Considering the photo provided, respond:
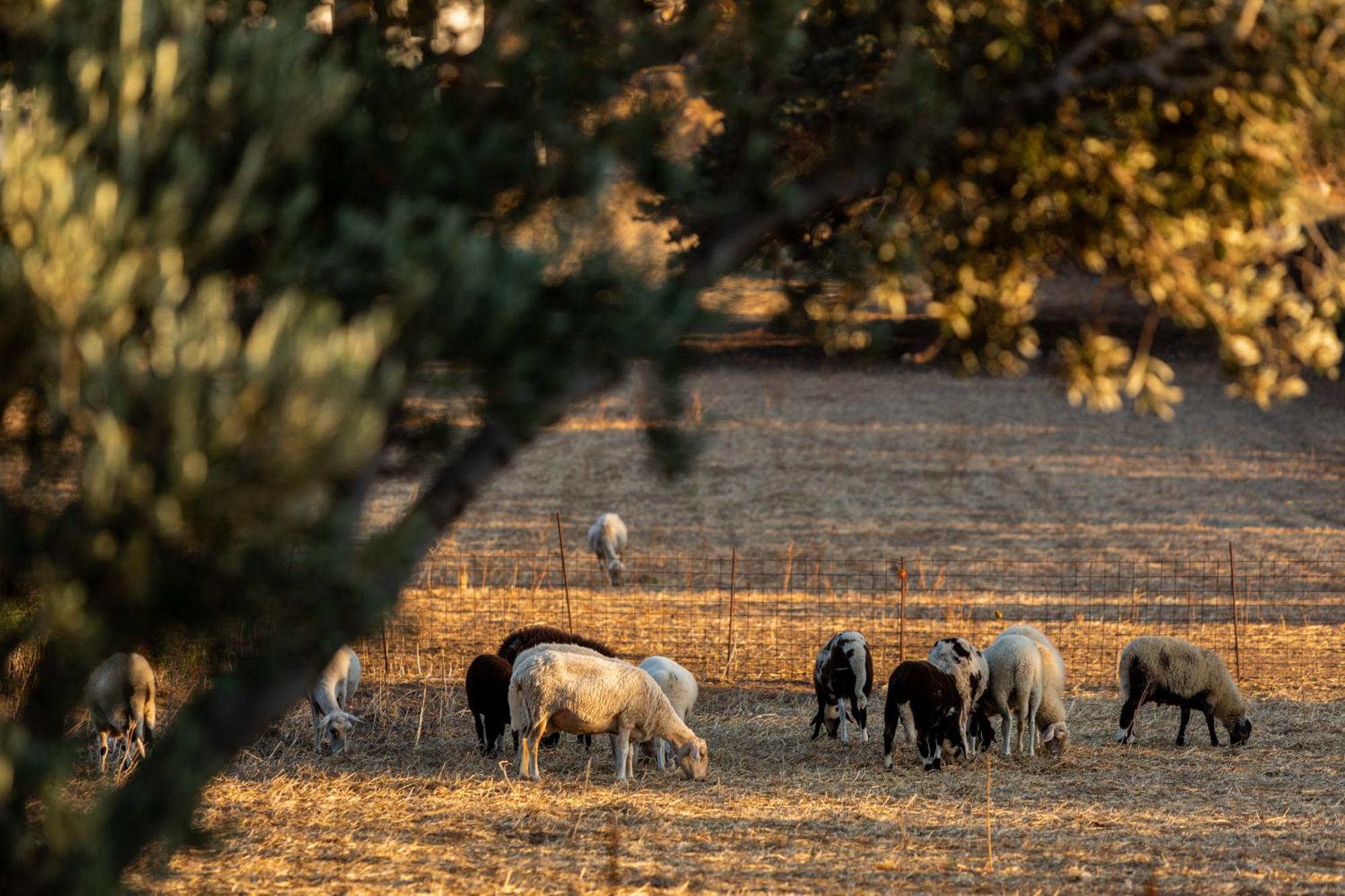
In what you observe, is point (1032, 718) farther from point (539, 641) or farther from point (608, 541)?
point (608, 541)

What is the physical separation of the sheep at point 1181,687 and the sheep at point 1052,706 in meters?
0.60

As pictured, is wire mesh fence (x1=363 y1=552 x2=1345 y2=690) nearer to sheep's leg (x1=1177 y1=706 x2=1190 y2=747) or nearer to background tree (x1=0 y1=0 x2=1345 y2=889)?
sheep's leg (x1=1177 y1=706 x2=1190 y2=747)

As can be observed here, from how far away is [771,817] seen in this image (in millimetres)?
10750

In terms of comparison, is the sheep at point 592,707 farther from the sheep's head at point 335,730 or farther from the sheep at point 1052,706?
the sheep at point 1052,706

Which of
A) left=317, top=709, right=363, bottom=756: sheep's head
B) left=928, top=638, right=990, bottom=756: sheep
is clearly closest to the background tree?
left=928, top=638, right=990, bottom=756: sheep

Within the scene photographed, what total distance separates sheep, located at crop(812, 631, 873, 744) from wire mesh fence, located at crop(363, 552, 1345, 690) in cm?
212

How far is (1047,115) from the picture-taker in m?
6.84

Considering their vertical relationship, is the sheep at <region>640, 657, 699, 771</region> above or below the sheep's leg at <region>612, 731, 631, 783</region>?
above

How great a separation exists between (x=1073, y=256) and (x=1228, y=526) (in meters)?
19.5

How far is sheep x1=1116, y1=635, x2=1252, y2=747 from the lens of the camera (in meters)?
13.5

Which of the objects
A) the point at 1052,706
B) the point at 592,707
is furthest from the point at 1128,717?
the point at 592,707

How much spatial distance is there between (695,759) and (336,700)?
3475mm

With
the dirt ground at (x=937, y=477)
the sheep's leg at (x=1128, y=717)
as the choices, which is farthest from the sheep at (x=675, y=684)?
the dirt ground at (x=937, y=477)

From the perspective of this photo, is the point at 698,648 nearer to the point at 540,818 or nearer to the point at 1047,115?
the point at 540,818
